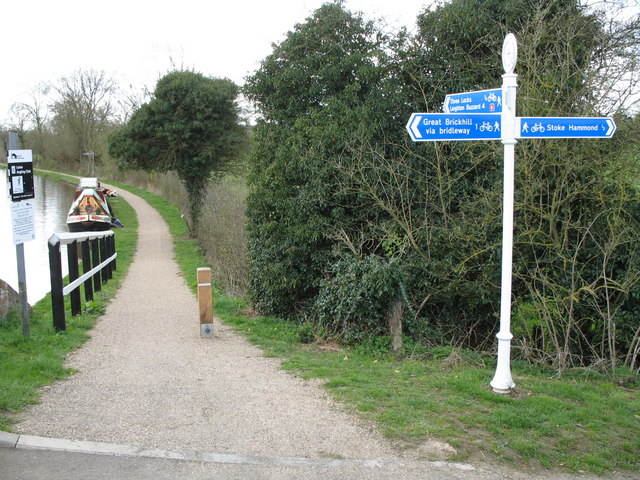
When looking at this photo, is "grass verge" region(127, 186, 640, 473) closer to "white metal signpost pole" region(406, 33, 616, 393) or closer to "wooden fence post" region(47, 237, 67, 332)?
"white metal signpost pole" region(406, 33, 616, 393)

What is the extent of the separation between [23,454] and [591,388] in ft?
17.7

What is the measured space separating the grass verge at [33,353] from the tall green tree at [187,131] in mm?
12429

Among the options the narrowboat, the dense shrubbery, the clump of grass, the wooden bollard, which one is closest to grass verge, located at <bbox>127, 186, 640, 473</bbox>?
the wooden bollard

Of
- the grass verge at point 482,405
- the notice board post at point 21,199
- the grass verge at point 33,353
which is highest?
the notice board post at point 21,199

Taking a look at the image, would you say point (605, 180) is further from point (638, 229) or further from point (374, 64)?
point (374, 64)

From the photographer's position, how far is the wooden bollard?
824 centimetres

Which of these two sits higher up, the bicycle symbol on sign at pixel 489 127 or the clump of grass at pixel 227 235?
the bicycle symbol on sign at pixel 489 127

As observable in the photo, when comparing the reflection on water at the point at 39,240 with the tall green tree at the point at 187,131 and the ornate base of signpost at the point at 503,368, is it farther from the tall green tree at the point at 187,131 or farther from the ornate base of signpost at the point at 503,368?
the ornate base of signpost at the point at 503,368

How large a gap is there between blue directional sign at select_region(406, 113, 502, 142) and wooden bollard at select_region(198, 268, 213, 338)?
4100 millimetres

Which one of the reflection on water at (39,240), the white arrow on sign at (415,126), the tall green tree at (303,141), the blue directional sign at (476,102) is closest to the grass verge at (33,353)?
the reflection on water at (39,240)

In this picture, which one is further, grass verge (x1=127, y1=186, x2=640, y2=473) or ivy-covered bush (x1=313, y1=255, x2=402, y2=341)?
ivy-covered bush (x1=313, y1=255, x2=402, y2=341)

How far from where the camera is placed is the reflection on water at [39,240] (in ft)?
46.6

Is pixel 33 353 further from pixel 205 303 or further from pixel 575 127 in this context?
pixel 575 127

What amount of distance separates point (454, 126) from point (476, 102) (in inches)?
18.1
